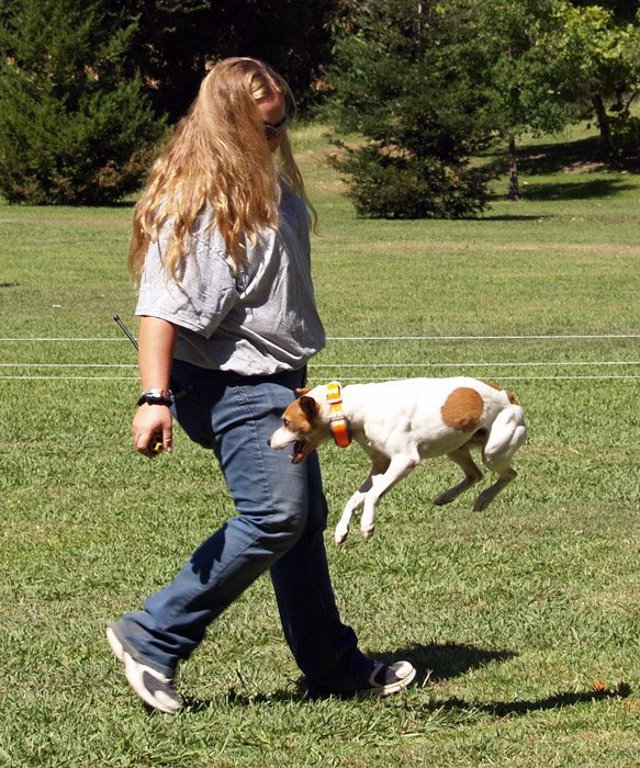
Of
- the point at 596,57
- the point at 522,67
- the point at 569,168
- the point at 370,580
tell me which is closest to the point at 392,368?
the point at 370,580

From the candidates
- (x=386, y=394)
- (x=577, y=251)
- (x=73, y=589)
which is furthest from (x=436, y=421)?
(x=577, y=251)

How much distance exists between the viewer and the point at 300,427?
430cm

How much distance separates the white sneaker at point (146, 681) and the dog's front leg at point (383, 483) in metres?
0.79

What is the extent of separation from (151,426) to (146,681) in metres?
0.90

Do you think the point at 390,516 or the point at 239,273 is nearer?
the point at 239,273

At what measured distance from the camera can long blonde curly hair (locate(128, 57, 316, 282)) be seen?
13.9ft

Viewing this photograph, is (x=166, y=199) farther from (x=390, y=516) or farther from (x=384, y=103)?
(x=384, y=103)

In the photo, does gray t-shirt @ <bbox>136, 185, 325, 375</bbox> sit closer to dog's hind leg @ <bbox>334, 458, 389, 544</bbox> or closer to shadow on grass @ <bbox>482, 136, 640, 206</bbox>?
dog's hind leg @ <bbox>334, 458, 389, 544</bbox>

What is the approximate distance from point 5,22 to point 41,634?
36163 mm

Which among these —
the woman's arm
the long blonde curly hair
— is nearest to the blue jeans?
the woman's arm

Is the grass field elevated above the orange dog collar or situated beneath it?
situated beneath

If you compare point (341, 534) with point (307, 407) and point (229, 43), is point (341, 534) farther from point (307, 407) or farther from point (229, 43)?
point (229, 43)

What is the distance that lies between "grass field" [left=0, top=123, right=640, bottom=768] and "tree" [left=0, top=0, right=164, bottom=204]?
70.0 ft

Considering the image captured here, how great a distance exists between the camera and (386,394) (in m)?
4.43
